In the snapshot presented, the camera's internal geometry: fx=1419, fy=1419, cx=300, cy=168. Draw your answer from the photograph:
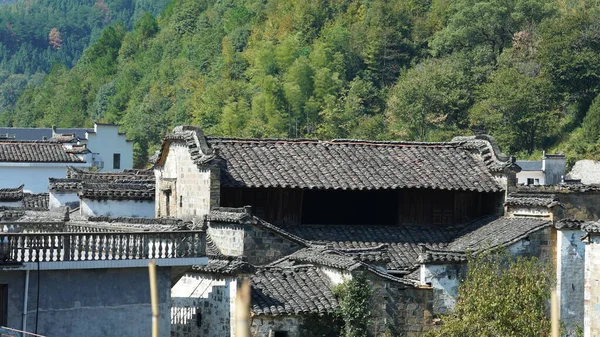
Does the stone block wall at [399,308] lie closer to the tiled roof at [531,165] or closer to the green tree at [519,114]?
the tiled roof at [531,165]

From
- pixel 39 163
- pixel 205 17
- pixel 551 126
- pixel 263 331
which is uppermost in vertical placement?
pixel 205 17

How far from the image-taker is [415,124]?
101 metres

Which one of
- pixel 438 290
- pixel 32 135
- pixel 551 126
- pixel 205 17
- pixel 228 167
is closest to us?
pixel 438 290

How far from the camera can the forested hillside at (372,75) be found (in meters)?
98.8

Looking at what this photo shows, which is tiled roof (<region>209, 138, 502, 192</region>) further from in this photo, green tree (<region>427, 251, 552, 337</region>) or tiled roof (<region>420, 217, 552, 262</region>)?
green tree (<region>427, 251, 552, 337</region>)

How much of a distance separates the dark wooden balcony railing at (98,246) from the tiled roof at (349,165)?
8.58 m

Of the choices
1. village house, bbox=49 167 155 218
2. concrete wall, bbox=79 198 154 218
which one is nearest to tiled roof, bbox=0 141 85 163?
village house, bbox=49 167 155 218

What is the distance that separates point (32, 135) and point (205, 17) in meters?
66.4

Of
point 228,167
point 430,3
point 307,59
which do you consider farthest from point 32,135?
point 228,167

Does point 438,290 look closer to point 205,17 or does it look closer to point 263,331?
point 263,331

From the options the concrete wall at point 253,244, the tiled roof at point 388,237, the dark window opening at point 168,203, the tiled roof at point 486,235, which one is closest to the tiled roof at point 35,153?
the dark window opening at point 168,203

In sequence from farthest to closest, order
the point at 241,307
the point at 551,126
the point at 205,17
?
the point at 205,17, the point at 551,126, the point at 241,307

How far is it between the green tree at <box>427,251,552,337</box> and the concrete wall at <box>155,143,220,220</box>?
25.3ft

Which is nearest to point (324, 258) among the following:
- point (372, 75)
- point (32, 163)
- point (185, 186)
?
point (185, 186)
